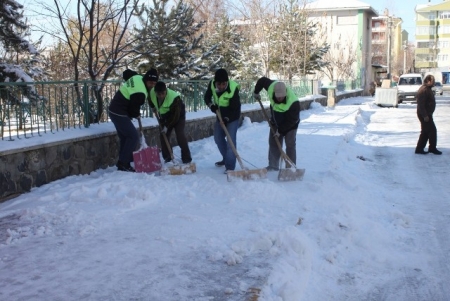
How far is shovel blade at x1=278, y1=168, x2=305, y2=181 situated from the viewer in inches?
277

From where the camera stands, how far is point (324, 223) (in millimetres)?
5242

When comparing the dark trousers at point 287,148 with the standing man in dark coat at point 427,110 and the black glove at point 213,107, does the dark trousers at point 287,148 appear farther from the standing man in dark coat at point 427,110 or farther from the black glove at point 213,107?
the standing man in dark coat at point 427,110

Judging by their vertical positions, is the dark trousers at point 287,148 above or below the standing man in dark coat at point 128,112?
below

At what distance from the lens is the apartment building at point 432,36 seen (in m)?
99.8

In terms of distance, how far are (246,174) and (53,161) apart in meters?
2.49

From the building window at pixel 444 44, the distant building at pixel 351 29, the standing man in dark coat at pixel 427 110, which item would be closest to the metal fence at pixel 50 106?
the standing man in dark coat at pixel 427 110

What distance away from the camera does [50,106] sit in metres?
7.03

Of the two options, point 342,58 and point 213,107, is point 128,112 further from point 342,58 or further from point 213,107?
point 342,58

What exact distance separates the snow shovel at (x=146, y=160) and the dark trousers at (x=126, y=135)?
174 millimetres

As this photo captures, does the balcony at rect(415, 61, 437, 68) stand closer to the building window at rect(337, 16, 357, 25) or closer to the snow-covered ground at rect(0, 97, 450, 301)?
the building window at rect(337, 16, 357, 25)

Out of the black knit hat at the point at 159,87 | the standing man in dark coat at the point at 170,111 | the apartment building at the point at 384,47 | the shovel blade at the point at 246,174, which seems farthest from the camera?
the apartment building at the point at 384,47

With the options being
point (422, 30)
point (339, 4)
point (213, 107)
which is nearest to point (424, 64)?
point (422, 30)

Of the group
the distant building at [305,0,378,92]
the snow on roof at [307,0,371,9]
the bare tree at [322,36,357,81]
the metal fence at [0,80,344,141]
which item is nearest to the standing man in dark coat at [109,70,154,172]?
the metal fence at [0,80,344,141]

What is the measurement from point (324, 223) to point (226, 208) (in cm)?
106
